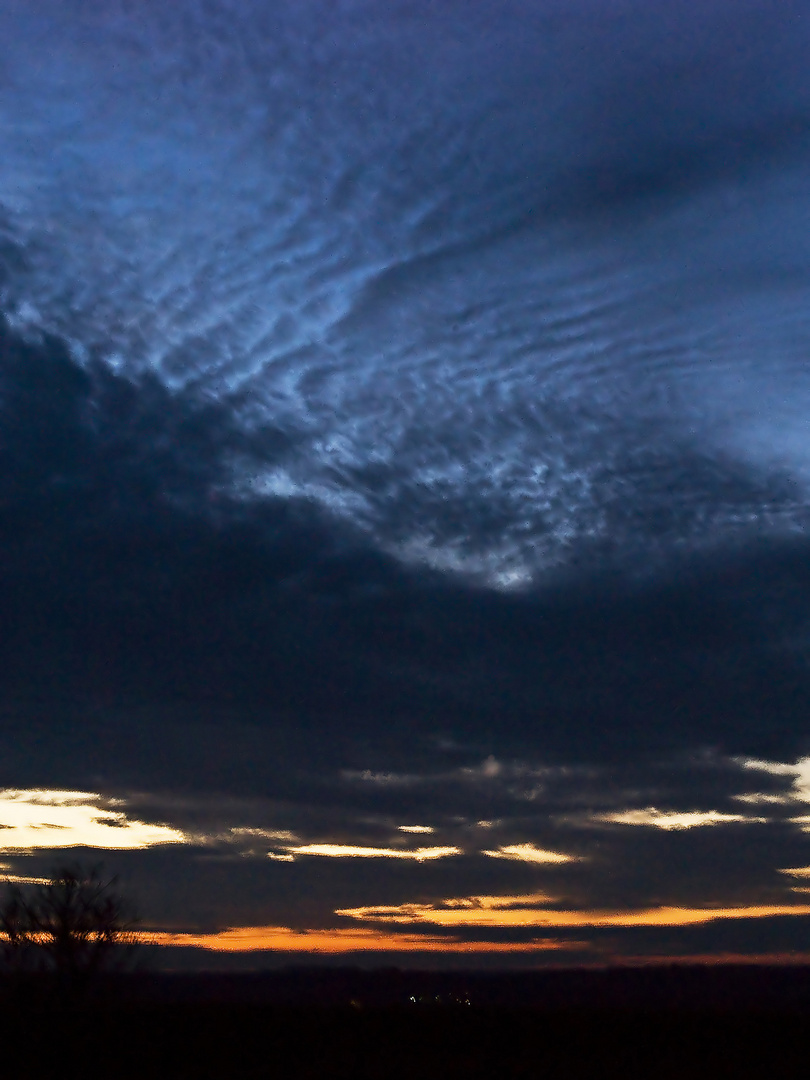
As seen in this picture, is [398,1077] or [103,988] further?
[398,1077]

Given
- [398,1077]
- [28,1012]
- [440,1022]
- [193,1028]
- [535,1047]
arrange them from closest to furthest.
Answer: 1. [28,1012]
2. [398,1077]
3. [535,1047]
4. [193,1028]
5. [440,1022]

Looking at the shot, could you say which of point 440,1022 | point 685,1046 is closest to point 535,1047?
point 685,1046

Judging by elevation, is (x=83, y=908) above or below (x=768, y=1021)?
above

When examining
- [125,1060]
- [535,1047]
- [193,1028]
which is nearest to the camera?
[125,1060]

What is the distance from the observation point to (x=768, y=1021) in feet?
449

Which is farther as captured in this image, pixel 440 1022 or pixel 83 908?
pixel 440 1022

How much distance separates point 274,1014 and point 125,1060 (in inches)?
2241

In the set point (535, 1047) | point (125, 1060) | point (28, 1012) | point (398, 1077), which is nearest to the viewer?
point (28, 1012)

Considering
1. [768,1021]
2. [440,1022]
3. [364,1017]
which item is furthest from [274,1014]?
[768,1021]

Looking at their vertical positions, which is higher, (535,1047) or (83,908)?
(83,908)

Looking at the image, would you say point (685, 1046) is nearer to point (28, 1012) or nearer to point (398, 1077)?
point (398, 1077)

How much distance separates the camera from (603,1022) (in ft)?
453

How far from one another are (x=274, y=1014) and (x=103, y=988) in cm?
7184

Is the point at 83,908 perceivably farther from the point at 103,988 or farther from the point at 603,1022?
the point at 603,1022
